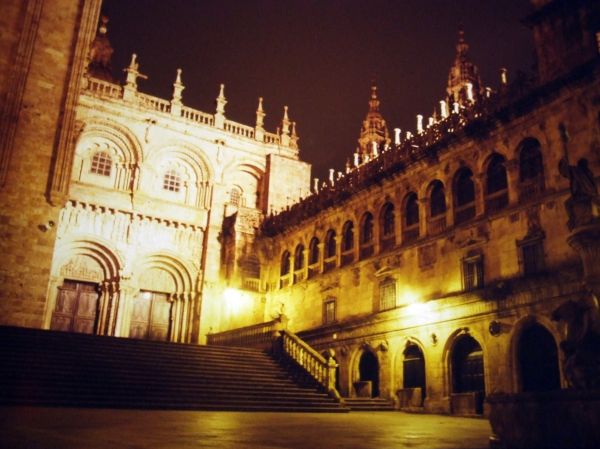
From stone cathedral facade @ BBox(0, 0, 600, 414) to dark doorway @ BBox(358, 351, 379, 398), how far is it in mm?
108

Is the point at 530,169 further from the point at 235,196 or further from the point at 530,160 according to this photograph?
the point at 235,196

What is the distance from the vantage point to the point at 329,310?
86.8ft

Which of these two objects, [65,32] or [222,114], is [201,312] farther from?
[65,32]

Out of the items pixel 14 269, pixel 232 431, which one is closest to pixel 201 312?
pixel 14 269

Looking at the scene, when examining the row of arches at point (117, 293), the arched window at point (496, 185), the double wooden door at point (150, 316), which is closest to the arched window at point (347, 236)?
the arched window at point (496, 185)

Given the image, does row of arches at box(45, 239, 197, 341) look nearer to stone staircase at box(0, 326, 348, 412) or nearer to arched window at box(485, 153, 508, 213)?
stone staircase at box(0, 326, 348, 412)

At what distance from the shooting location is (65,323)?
27.6m

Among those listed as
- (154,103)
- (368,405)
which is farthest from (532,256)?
(154,103)

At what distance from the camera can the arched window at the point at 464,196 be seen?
68.9ft

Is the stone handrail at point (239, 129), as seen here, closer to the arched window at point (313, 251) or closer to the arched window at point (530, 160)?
the arched window at point (313, 251)

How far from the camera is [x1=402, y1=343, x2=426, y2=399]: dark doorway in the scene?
20.7 metres

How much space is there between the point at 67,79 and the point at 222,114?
13103mm

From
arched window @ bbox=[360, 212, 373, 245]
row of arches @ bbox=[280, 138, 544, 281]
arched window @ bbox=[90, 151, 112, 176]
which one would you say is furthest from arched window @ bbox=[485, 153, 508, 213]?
arched window @ bbox=[90, 151, 112, 176]

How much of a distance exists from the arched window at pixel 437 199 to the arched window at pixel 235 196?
50.0 ft
